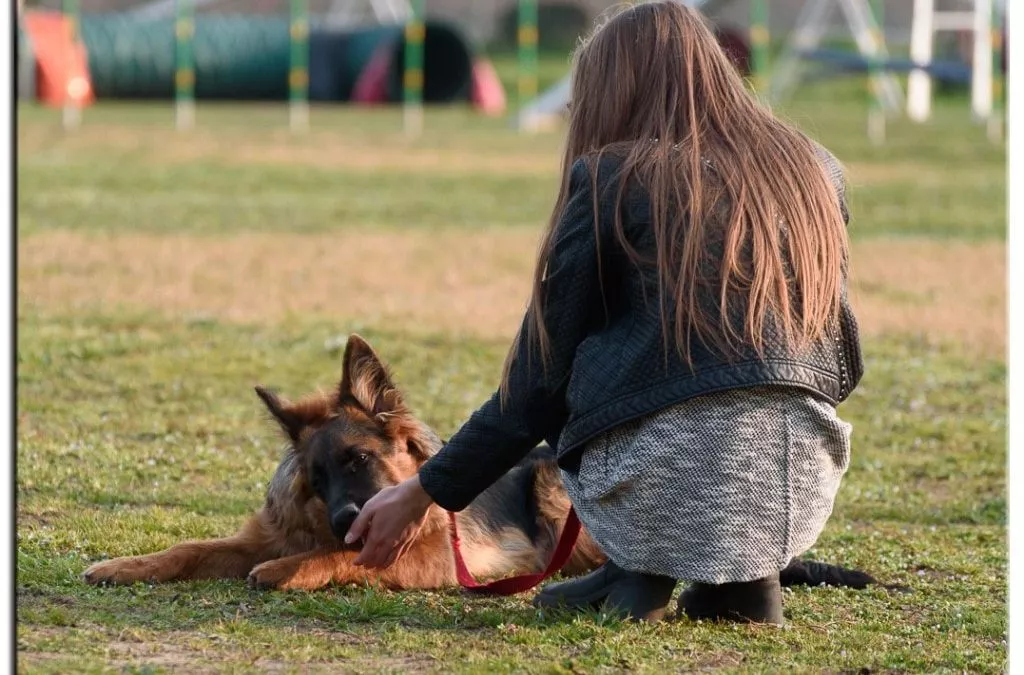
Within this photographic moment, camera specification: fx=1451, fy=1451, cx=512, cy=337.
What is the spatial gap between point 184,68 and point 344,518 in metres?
24.2

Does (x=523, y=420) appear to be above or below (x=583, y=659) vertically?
above

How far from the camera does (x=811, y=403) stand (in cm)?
414

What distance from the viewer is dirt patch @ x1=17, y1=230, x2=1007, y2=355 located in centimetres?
1023

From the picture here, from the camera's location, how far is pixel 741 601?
4285mm

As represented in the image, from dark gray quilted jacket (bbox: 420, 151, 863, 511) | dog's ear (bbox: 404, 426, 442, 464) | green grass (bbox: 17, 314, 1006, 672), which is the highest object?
dark gray quilted jacket (bbox: 420, 151, 863, 511)

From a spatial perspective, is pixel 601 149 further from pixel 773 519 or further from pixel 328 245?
pixel 328 245

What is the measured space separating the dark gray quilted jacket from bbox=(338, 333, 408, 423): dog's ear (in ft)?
2.49

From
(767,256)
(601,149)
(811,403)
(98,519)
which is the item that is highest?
(601,149)

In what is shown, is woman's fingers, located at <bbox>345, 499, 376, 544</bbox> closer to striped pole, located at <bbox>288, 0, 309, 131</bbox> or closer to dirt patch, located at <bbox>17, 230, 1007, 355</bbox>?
dirt patch, located at <bbox>17, 230, 1007, 355</bbox>

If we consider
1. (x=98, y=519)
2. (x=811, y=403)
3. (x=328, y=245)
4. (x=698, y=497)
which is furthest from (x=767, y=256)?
(x=328, y=245)

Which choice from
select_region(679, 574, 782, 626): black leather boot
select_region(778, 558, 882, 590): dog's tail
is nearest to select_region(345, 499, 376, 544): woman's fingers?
select_region(679, 574, 782, 626): black leather boot

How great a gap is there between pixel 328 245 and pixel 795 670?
998cm

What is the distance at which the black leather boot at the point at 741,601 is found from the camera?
14.0 ft

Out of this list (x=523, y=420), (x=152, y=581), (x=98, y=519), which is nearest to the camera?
(x=523, y=420)
